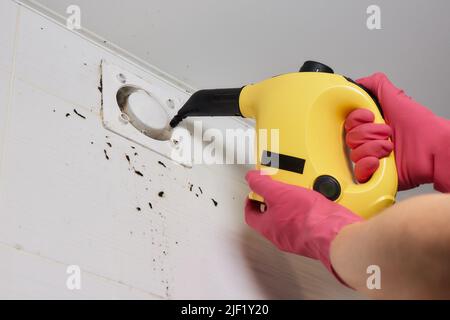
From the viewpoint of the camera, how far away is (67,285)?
0.70 metres

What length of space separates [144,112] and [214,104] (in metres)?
0.12

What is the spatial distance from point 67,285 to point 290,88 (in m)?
0.43

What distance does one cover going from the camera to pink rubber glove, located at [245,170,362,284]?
0.72 meters

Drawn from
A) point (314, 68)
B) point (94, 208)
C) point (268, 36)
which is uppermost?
point (268, 36)

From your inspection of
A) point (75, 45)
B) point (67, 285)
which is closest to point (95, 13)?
point (75, 45)

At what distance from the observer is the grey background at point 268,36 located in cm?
101

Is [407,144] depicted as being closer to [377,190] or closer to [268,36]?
[377,190]

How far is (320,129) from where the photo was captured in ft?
2.86

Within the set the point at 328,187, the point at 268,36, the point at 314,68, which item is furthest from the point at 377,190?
the point at 268,36

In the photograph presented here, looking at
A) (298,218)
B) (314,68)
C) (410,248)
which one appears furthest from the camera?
(314,68)

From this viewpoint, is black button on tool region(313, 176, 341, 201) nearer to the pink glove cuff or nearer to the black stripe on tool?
the black stripe on tool
